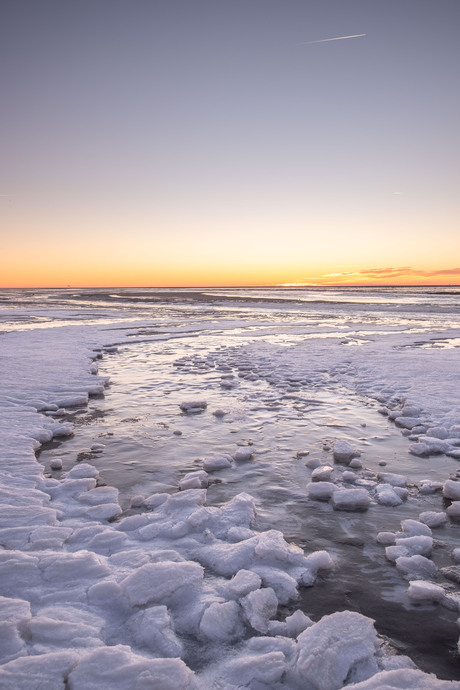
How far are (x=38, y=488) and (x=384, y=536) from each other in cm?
320

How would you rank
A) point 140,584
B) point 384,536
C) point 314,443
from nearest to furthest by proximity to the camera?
point 140,584 → point 384,536 → point 314,443

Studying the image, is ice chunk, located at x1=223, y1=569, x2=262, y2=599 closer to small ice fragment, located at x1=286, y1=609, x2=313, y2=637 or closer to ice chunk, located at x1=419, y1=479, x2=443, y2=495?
small ice fragment, located at x1=286, y1=609, x2=313, y2=637

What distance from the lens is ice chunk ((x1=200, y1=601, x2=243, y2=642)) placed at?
2336 mm

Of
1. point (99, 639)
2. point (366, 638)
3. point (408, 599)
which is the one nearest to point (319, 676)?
point (366, 638)

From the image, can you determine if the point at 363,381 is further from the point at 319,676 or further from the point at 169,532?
the point at 319,676

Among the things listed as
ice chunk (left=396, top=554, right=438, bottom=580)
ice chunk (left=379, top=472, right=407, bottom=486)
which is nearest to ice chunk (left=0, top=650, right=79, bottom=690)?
ice chunk (left=396, top=554, right=438, bottom=580)

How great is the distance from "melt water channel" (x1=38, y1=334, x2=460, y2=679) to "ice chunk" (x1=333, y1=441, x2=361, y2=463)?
107 mm

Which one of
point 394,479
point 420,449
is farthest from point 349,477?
point 420,449

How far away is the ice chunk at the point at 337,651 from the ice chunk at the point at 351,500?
1.49 m

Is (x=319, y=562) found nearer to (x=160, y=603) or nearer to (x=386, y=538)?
(x=386, y=538)

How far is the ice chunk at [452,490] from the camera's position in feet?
12.6

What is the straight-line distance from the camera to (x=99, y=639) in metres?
2.24

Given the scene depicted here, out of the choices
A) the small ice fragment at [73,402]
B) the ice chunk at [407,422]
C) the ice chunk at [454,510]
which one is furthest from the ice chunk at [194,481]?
the small ice fragment at [73,402]

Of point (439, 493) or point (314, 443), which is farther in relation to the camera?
point (314, 443)
